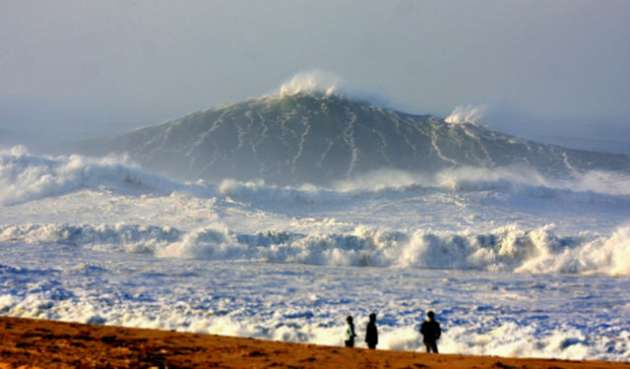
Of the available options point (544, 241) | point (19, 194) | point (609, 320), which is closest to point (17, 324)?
point (609, 320)

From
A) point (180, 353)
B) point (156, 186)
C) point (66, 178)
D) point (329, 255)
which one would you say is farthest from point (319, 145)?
point (180, 353)

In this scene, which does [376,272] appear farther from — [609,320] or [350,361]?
[350,361]

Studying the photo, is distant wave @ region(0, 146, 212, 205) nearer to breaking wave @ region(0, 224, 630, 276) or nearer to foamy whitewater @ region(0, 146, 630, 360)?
foamy whitewater @ region(0, 146, 630, 360)

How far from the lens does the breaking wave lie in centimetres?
1892

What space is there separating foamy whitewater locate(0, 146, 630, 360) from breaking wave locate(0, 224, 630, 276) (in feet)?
0.18

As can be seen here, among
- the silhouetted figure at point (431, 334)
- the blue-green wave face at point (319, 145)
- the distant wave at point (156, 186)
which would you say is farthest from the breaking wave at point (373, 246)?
the blue-green wave face at point (319, 145)

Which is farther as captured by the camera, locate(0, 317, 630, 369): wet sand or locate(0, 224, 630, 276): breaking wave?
locate(0, 224, 630, 276): breaking wave

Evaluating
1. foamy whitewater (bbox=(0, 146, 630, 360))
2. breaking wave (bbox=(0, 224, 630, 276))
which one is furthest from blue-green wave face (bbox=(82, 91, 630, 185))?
breaking wave (bbox=(0, 224, 630, 276))

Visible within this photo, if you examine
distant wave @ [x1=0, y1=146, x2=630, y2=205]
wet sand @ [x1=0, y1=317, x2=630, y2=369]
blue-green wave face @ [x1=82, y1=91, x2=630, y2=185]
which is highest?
blue-green wave face @ [x1=82, y1=91, x2=630, y2=185]

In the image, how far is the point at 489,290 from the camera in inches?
587

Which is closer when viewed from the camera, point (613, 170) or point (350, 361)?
point (350, 361)

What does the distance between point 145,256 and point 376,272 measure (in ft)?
20.1

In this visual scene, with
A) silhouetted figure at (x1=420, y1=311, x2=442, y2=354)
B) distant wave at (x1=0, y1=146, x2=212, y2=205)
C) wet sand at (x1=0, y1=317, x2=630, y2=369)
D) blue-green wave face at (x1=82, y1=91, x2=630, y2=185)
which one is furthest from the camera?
blue-green wave face at (x1=82, y1=91, x2=630, y2=185)

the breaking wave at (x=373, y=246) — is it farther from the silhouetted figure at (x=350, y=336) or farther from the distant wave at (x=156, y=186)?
the silhouetted figure at (x=350, y=336)
